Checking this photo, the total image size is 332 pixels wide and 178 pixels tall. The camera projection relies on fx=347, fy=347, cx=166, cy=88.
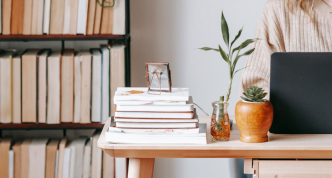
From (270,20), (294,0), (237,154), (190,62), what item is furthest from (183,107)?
(190,62)

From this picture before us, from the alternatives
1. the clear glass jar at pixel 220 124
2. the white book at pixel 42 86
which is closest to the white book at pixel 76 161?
the white book at pixel 42 86

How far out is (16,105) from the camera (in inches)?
67.8

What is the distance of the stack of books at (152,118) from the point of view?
3.12ft

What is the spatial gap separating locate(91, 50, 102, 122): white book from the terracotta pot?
932mm

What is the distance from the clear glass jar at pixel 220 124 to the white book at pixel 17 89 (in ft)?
3.70

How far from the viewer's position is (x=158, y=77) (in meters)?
1.03

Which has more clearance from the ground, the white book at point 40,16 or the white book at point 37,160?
the white book at point 40,16

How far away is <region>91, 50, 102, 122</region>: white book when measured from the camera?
67.4 inches

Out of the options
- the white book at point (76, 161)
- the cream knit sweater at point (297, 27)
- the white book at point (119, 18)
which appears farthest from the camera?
the white book at point (76, 161)

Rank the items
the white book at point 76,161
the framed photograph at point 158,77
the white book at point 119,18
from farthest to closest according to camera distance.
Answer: the white book at point 76,161
the white book at point 119,18
the framed photograph at point 158,77

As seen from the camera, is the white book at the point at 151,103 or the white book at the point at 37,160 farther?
the white book at the point at 37,160

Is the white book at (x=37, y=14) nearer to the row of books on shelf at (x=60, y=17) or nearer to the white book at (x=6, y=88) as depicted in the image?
the row of books on shelf at (x=60, y=17)

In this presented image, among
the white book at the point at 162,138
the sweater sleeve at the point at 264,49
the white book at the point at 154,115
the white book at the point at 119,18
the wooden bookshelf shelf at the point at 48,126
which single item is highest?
the white book at the point at 119,18

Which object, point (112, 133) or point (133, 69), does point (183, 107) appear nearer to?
point (112, 133)
